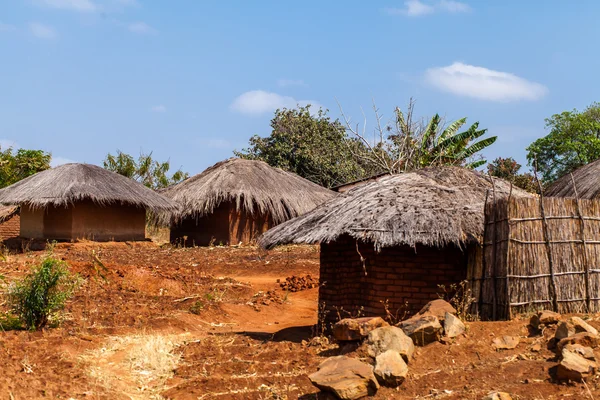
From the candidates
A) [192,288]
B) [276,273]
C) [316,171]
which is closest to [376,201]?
[192,288]

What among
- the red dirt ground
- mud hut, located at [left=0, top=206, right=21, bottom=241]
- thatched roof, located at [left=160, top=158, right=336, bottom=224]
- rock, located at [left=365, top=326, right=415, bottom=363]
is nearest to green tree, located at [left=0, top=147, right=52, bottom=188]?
mud hut, located at [left=0, top=206, right=21, bottom=241]

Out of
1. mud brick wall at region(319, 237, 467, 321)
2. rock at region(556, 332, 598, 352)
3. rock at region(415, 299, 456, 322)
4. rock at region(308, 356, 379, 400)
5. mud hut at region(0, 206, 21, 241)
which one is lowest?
rock at region(308, 356, 379, 400)

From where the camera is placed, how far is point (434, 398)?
5.58 meters

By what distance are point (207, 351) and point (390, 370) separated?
3097 millimetres

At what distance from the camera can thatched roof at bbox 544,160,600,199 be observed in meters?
14.2

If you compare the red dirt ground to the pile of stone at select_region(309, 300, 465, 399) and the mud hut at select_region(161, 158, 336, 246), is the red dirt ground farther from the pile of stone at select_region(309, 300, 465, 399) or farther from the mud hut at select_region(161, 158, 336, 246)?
the mud hut at select_region(161, 158, 336, 246)

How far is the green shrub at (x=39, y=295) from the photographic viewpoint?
342 inches

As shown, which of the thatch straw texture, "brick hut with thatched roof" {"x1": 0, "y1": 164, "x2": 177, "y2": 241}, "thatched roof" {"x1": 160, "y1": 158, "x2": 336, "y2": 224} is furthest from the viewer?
"thatched roof" {"x1": 160, "y1": 158, "x2": 336, "y2": 224}

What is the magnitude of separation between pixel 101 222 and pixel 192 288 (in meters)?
9.84

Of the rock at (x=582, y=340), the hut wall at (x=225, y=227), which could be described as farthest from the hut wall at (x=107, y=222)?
the rock at (x=582, y=340)

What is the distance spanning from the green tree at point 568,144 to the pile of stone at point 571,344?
24.7 m

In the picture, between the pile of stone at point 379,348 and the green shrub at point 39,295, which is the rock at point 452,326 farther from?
the green shrub at point 39,295

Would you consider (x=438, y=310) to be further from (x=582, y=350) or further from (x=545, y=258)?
(x=582, y=350)

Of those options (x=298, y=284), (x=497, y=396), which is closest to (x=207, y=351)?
(x=497, y=396)
